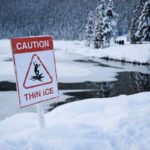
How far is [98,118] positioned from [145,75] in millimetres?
17365

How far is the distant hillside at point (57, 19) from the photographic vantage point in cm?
12261

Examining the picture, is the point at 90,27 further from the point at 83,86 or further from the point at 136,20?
the point at 83,86

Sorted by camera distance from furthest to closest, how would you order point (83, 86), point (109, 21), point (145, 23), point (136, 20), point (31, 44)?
point (136, 20) → point (109, 21) → point (145, 23) → point (83, 86) → point (31, 44)

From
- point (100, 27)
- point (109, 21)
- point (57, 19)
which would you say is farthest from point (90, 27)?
point (57, 19)

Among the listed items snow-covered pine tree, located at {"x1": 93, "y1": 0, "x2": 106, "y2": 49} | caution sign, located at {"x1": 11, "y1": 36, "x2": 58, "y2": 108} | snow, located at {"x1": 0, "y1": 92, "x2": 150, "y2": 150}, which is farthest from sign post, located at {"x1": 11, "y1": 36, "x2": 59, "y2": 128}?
snow-covered pine tree, located at {"x1": 93, "y1": 0, "x2": 106, "y2": 49}

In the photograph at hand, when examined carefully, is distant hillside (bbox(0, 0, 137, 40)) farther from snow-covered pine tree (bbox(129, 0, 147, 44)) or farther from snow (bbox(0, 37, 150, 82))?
snow (bbox(0, 37, 150, 82))

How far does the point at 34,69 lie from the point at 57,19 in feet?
525

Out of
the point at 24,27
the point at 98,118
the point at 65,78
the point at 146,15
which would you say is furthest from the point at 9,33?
the point at 98,118

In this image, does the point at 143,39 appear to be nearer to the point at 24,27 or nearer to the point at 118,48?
the point at 118,48

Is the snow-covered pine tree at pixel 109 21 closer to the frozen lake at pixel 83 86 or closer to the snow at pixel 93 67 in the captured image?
the snow at pixel 93 67

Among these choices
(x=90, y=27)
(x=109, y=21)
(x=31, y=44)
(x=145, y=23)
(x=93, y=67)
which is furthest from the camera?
(x=90, y=27)

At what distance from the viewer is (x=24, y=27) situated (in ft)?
560

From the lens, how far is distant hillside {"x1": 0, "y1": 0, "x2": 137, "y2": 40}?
402 ft

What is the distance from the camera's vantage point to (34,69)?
3.94 m
